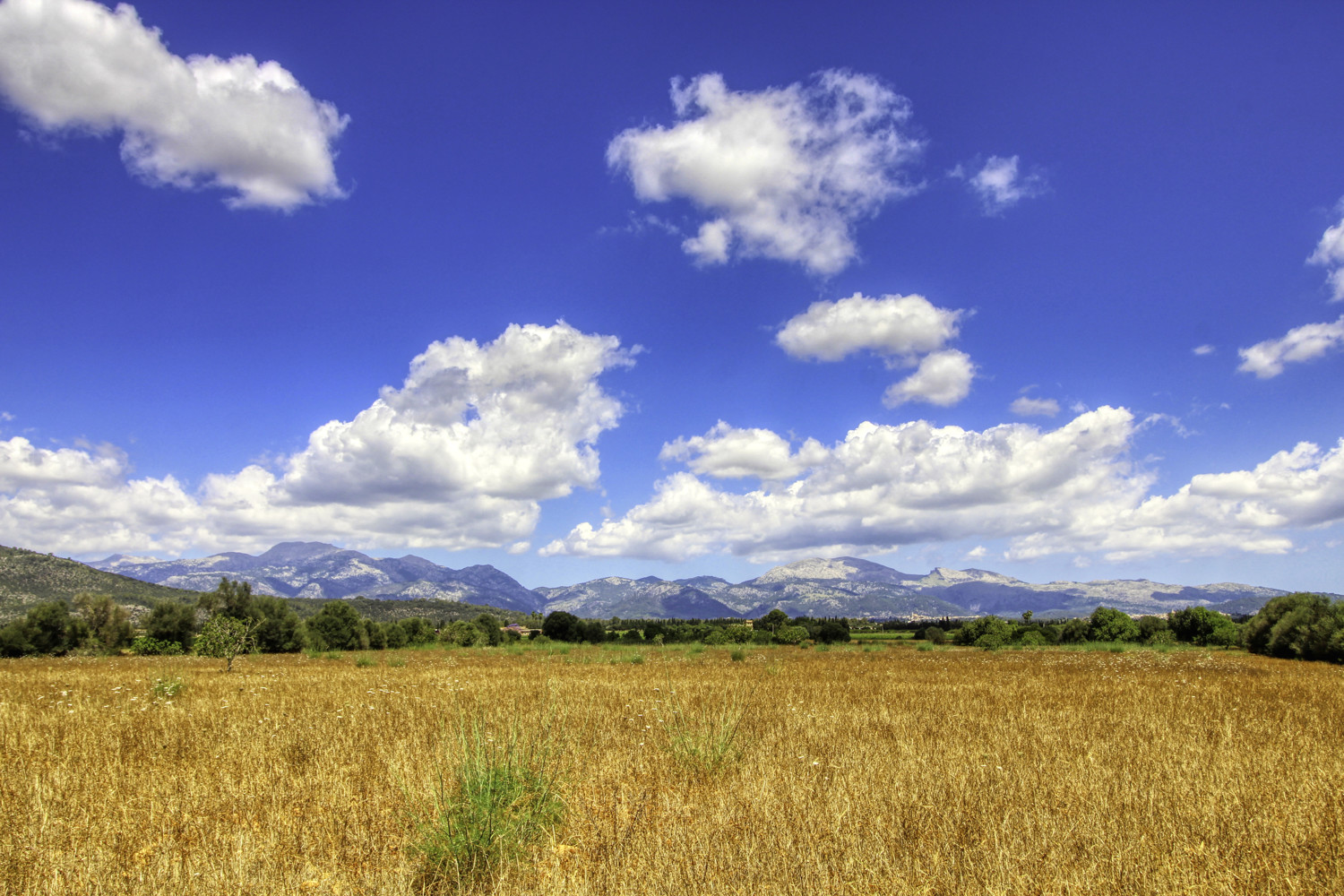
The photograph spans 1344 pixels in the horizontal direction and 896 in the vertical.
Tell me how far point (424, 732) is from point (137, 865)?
528 centimetres

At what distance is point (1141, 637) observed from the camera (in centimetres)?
6731

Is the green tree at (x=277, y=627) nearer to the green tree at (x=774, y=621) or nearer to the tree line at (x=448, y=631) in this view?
the tree line at (x=448, y=631)

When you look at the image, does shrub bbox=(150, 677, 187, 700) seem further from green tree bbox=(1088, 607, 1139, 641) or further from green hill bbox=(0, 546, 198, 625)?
green hill bbox=(0, 546, 198, 625)

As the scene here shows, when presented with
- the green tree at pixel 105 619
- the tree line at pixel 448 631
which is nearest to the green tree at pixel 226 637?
the tree line at pixel 448 631

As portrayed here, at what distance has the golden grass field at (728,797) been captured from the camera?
497 centimetres

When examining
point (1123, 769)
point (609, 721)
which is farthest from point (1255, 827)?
point (609, 721)

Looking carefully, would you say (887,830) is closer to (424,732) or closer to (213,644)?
(424,732)

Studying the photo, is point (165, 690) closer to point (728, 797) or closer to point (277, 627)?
point (728, 797)

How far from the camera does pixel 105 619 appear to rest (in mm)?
62625

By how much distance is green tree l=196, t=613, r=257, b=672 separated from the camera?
25.9 m

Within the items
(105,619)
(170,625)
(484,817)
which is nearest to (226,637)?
(484,817)

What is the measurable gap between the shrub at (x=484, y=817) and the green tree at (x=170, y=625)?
232 feet

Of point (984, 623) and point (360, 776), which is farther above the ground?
point (360, 776)

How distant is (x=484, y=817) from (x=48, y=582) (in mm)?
245207
